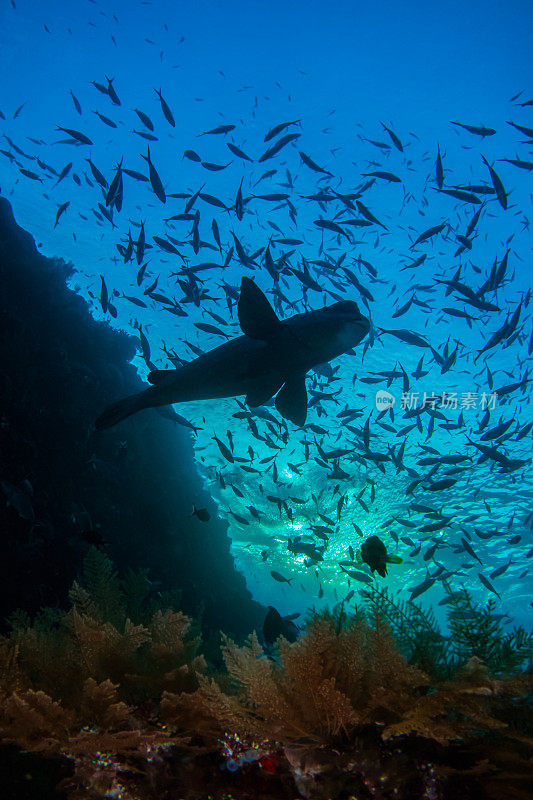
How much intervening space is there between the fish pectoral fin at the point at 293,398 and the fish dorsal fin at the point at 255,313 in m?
0.95

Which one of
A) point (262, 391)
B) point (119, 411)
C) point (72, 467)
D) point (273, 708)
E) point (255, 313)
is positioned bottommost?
point (273, 708)

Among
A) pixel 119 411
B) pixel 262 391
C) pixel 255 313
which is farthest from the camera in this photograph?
pixel 262 391

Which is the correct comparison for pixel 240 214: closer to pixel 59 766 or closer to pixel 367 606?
pixel 367 606

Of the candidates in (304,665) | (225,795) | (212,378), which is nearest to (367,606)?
(304,665)

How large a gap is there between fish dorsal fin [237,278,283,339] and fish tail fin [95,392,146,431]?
176 centimetres

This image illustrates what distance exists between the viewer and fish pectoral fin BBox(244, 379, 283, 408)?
5.10m

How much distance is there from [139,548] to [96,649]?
28.0 feet

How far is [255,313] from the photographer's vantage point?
429cm

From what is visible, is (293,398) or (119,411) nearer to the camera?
(119,411)

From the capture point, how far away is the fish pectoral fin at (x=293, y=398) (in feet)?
17.1

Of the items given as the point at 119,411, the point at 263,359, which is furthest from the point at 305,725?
the point at 119,411

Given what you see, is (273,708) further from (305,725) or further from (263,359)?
(263,359)

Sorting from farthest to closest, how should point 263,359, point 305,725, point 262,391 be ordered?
1. point 262,391
2. point 263,359
3. point 305,725

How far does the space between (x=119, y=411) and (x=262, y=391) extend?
1.95 metres
